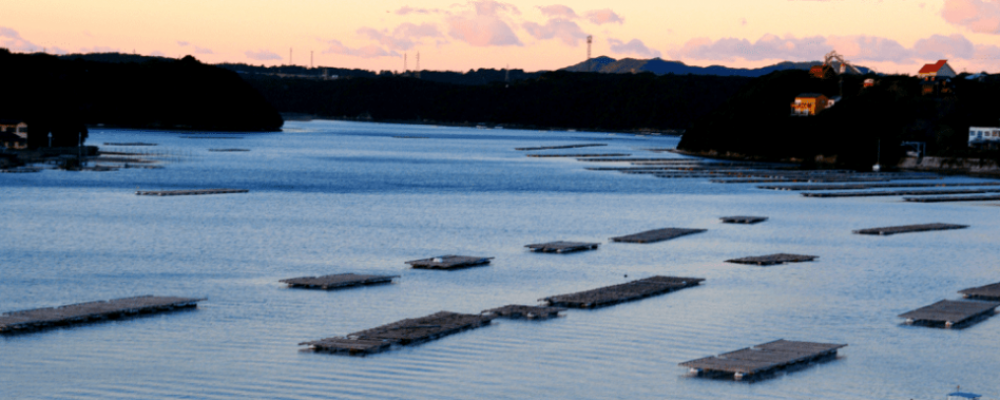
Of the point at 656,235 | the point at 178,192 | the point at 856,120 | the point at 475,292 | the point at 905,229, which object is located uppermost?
the point at 856,120

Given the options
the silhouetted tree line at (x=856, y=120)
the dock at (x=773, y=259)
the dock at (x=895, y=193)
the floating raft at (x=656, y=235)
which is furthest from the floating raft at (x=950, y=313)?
the silhouetted tree line at (x=856, y=120)

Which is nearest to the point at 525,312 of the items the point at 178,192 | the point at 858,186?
the point at 178,192

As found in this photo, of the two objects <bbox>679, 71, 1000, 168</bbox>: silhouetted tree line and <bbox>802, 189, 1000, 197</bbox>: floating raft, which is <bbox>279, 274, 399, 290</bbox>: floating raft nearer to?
<bbox>802, 189, 1000, 197</bbox>: floating raft

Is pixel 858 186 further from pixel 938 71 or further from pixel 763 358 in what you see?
pixel 763 358

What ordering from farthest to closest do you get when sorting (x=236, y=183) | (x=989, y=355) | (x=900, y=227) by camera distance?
(x=236, y=183), (x=900, y=227), (x=989, y=355)

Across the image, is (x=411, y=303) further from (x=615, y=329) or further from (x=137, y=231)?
(x=137, y=231)

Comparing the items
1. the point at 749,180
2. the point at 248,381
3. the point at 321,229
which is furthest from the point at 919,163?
the point at 248,381

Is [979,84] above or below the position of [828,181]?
above
